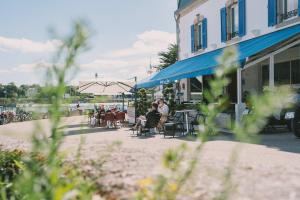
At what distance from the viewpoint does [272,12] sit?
12.9 metres

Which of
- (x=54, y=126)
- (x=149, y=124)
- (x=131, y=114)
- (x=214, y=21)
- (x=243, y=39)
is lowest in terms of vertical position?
(x=149, y=124)

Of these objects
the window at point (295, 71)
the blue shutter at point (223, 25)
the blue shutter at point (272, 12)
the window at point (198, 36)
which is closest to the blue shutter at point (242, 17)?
the blue shutter at point (223, 25)

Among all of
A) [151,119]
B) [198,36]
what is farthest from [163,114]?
[198,36]

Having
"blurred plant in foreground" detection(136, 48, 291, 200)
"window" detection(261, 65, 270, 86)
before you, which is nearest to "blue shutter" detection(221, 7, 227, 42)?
"window" detection(261, 65, 270, 86)

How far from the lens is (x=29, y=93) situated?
1.23 meters

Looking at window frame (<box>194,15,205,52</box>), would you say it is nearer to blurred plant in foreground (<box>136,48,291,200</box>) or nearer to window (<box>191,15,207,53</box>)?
window (<box>191,15,207,53</box>)

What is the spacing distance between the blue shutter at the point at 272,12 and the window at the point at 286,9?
0.12 meters

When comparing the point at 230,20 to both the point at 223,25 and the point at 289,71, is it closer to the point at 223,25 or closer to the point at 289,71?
the point at 223,25

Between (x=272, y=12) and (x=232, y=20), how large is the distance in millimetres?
3266

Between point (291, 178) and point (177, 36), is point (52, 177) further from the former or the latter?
point (177, 36)

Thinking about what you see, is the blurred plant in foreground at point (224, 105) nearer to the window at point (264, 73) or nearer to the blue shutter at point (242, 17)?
the blue shutter at point (242, 17)

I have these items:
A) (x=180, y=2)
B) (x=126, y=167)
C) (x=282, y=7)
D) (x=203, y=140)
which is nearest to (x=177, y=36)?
(x=180, y=2)

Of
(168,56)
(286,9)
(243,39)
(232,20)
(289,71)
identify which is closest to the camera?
(286,9)

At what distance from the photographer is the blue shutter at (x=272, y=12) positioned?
41.9ft
